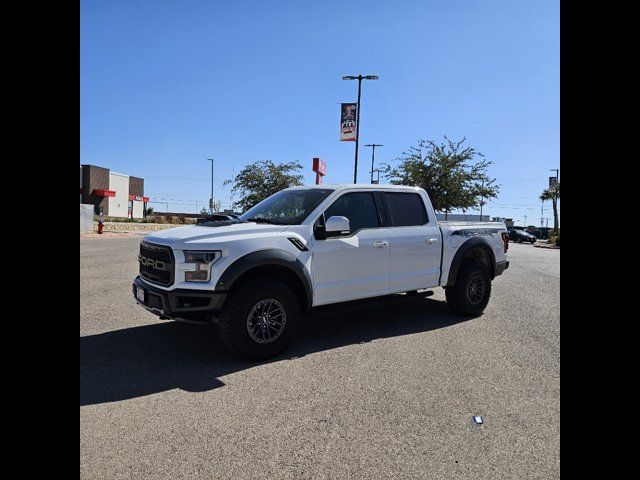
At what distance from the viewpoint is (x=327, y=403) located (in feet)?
12.4

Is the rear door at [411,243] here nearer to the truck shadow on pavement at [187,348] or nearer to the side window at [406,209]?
the side window at [406,209]

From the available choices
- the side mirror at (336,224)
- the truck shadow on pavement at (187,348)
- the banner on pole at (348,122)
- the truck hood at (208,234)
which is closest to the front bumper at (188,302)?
the truck hood at (208,234)

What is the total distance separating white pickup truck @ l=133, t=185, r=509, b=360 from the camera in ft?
15.3

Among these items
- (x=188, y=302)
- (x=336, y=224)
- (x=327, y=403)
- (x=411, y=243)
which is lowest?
(x=327, y=403)

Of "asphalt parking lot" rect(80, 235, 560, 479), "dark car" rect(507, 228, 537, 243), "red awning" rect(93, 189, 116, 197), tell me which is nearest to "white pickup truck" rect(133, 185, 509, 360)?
"asphalt parking lot" rect(80, 235, 560, 479)

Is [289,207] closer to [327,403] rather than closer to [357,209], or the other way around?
[357,209]

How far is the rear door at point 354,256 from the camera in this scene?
17.7 feet

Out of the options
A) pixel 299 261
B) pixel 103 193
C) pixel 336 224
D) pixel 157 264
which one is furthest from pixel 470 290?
pixel 103 193

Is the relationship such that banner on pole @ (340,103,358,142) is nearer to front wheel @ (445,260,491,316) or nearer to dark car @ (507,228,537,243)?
front wheel @ (445,260,491,316)

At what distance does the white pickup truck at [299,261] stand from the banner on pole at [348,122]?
56.0 ft

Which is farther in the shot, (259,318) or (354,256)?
(354,256)

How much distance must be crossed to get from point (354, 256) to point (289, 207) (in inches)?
43.0
